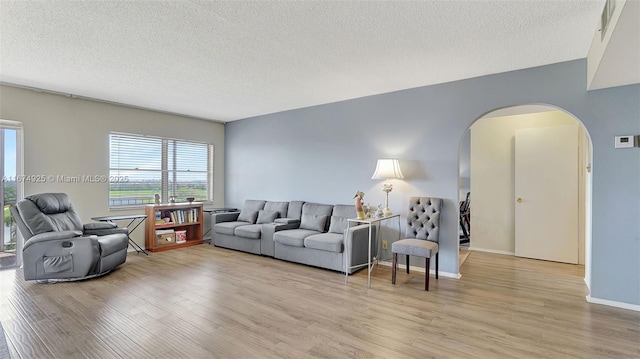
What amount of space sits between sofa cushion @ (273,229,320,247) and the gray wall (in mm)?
830

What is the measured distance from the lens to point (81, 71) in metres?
3.63

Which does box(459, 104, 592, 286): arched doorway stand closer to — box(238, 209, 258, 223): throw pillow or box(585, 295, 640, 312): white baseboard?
box(585, 295, 640, 312): white baseboard

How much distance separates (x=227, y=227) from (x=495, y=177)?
4.87m

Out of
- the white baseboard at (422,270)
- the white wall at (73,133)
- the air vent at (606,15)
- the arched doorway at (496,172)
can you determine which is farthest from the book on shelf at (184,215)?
the air vent at (606,15)

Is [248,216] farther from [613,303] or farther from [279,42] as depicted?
[613,303]

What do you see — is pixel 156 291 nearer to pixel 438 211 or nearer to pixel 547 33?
pixel 438 211

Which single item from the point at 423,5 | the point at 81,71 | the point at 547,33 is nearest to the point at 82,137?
the point at 81,71

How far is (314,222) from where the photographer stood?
15.8 feet

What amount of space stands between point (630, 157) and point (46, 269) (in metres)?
6.46

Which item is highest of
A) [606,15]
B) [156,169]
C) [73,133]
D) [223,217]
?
[606,15]

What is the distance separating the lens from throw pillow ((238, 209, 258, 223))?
5641 millimetres

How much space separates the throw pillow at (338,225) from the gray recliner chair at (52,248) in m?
3.03

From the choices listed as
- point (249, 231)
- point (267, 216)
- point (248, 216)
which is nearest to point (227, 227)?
point (248, 216)

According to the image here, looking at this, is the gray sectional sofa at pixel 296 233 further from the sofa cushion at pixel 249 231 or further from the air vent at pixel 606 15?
the air vent at pixel 606 15
